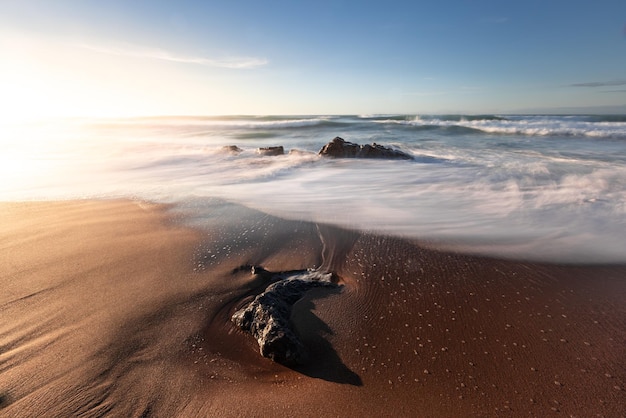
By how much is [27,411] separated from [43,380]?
233mm

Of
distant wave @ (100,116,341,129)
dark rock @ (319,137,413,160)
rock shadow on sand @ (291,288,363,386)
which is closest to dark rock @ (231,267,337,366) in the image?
rock shadow on sand @ (291,288,363,386)

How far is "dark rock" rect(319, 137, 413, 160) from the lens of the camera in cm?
1150

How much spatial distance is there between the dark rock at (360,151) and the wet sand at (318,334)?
782 cm

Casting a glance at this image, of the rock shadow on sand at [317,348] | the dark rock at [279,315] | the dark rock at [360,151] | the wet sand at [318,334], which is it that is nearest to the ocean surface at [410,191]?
the dark rock at [360,151]

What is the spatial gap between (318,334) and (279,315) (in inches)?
13.7

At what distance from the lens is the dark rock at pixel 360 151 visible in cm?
1150

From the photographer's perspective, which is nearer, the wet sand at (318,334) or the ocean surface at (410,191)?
the wet sand at (318,334)

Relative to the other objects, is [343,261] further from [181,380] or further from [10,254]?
[10,254]

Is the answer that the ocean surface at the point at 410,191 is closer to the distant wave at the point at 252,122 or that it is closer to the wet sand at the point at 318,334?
the wet sand at the point at 318,334

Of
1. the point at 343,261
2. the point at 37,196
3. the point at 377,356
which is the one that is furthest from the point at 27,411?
the point at 37,196

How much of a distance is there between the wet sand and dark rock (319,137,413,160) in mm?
7823

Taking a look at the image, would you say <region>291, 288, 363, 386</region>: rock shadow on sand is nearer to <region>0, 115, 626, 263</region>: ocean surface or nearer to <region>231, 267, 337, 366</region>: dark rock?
<region>231, 267, 337, 366</region>: dark rock

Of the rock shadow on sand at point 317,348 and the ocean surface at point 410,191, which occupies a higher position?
the rock shadow on sand at point 317,348

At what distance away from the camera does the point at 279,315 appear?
251 centimetres
